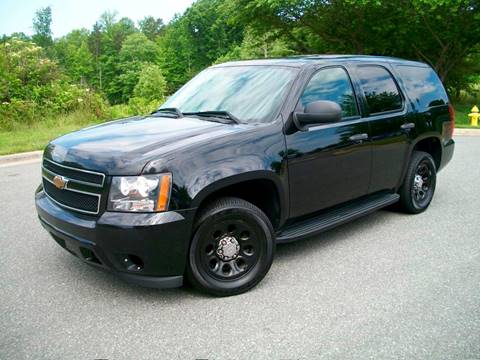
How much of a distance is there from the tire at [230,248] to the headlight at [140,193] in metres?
0.36

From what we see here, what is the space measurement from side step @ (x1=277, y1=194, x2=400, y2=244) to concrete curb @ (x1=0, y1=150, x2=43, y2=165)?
746cm

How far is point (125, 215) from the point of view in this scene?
3080 millimetres

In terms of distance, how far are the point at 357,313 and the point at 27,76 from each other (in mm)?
16420

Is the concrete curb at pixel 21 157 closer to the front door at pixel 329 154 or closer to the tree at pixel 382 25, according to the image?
the front door at pixel 329 154

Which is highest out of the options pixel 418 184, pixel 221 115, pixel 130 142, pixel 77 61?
pixel 221 115

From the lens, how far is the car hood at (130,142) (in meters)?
3.14

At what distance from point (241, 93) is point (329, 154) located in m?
0.96

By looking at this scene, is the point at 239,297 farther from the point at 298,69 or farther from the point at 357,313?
the point at 298,69

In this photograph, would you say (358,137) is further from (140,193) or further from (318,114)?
(140,193)

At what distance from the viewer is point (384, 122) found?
15.3 feet

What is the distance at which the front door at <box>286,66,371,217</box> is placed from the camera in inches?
150

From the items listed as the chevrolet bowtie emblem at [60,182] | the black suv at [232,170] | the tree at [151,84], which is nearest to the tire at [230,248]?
the black suv at [232,170]

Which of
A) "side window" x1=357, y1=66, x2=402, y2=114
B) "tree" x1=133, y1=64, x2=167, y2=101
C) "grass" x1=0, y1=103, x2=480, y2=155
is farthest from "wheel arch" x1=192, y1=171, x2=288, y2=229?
"tree" x1=133, y1=64, x2=167, y2=101

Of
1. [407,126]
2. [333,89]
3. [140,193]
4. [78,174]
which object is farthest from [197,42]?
[140,193]
